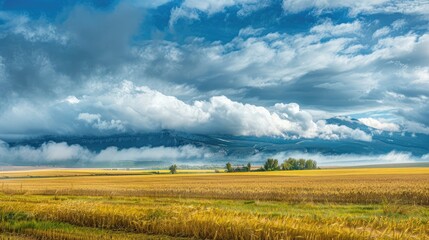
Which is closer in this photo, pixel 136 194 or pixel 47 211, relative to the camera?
pixel 47 211

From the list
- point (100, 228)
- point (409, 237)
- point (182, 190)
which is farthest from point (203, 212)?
point (182, 190)

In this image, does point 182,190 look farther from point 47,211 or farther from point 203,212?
point 203,212

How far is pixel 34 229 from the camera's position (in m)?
19.6

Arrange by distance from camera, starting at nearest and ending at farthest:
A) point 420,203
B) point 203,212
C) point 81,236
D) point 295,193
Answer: point 81,236 → point 203,212 → point 420,203 → point 295,193

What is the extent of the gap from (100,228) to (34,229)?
9.83 feet

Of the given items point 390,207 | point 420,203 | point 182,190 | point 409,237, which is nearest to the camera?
point 409,237

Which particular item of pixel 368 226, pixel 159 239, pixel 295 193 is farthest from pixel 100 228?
pixel 295 193

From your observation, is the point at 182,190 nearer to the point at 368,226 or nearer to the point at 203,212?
the point at 203,212

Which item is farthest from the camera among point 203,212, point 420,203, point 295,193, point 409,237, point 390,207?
point 295,193

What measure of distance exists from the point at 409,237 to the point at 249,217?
270 inches

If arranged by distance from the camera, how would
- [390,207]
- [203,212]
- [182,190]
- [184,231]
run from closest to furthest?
[184,231] < [203,212] < [390,207] < [182,190]

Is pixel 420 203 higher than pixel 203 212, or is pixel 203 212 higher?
pixel 203 212

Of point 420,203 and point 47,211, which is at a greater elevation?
point 47,211

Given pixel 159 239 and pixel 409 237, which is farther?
pixel 159 239
